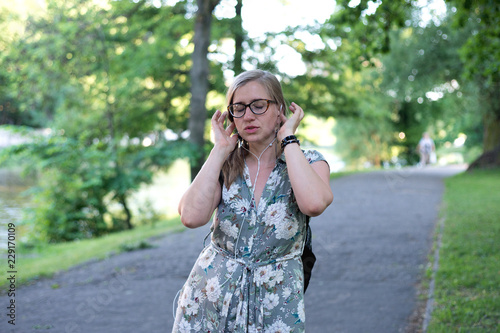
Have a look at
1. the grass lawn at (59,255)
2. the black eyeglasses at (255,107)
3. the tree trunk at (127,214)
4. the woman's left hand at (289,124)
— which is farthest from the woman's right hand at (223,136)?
the tree trunk at (127,214)

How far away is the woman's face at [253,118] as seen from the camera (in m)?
2.32

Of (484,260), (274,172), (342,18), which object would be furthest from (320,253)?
Answer: (274,172)

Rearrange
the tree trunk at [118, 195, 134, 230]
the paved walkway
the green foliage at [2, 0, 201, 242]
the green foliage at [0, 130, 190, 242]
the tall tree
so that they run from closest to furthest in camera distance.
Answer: the paved walkway
the tall tree
the green foliage at [0, 130, 190, 242]
the green foliage at [2, 0, 201, 242]
the tree trunk at [118, 195, 134, 230]

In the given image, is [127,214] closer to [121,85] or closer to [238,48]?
[121,85]

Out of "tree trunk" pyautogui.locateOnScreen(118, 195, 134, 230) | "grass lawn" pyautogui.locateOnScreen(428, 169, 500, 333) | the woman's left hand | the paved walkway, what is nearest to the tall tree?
"grass lawn" pyautogui.locateOnScreen(428, 169, 500, 333)

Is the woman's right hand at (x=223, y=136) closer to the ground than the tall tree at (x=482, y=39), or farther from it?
closer to the ground

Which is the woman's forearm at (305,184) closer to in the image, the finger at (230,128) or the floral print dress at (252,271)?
the floral print dress at (252,271)

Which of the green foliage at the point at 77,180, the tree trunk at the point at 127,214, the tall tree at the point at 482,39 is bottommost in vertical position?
the tree trunk at the point at 127,214

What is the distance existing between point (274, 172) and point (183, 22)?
48.4 ft

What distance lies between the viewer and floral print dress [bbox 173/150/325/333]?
7.38 ft

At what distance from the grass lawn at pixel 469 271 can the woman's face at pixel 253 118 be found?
10.5 ft

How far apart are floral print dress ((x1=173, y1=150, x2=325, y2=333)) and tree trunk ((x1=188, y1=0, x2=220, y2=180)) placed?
12.5 meters

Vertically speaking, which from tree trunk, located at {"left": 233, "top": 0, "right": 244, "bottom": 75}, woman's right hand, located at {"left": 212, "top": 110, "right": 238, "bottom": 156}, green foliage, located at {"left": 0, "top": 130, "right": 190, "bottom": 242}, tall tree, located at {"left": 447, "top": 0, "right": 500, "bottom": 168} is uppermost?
tree trunk, located at {"left": 233, "top": 0, "right": 244, "bottom": 75}

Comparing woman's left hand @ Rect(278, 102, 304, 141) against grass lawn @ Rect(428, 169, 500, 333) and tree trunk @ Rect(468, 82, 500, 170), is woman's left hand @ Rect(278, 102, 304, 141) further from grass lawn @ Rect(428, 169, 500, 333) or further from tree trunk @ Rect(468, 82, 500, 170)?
tree trunk @ Rect(468, 82, 500, 170)
